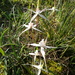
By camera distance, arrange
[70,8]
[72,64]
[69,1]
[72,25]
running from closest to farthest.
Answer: [72,64] → [72,25] → [70,8] → [69,1]

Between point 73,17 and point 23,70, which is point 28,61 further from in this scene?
point 73,17

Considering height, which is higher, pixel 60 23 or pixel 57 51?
pixel 60 23

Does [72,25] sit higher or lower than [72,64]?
higher

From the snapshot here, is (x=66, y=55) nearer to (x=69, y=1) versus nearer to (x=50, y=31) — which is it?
(x=50, y=31)

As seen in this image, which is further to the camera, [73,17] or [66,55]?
[73,17]

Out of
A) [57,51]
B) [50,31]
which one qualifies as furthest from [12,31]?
[57,51]

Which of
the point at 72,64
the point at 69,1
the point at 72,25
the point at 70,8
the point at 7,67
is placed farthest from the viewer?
the point at 69,1

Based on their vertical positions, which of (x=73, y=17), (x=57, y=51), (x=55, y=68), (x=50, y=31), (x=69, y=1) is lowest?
(x=55, y=68)

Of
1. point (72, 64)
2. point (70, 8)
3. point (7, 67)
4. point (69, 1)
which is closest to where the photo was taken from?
point (7, 67)

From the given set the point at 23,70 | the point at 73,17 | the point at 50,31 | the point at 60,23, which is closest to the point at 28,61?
the point at 23,70
